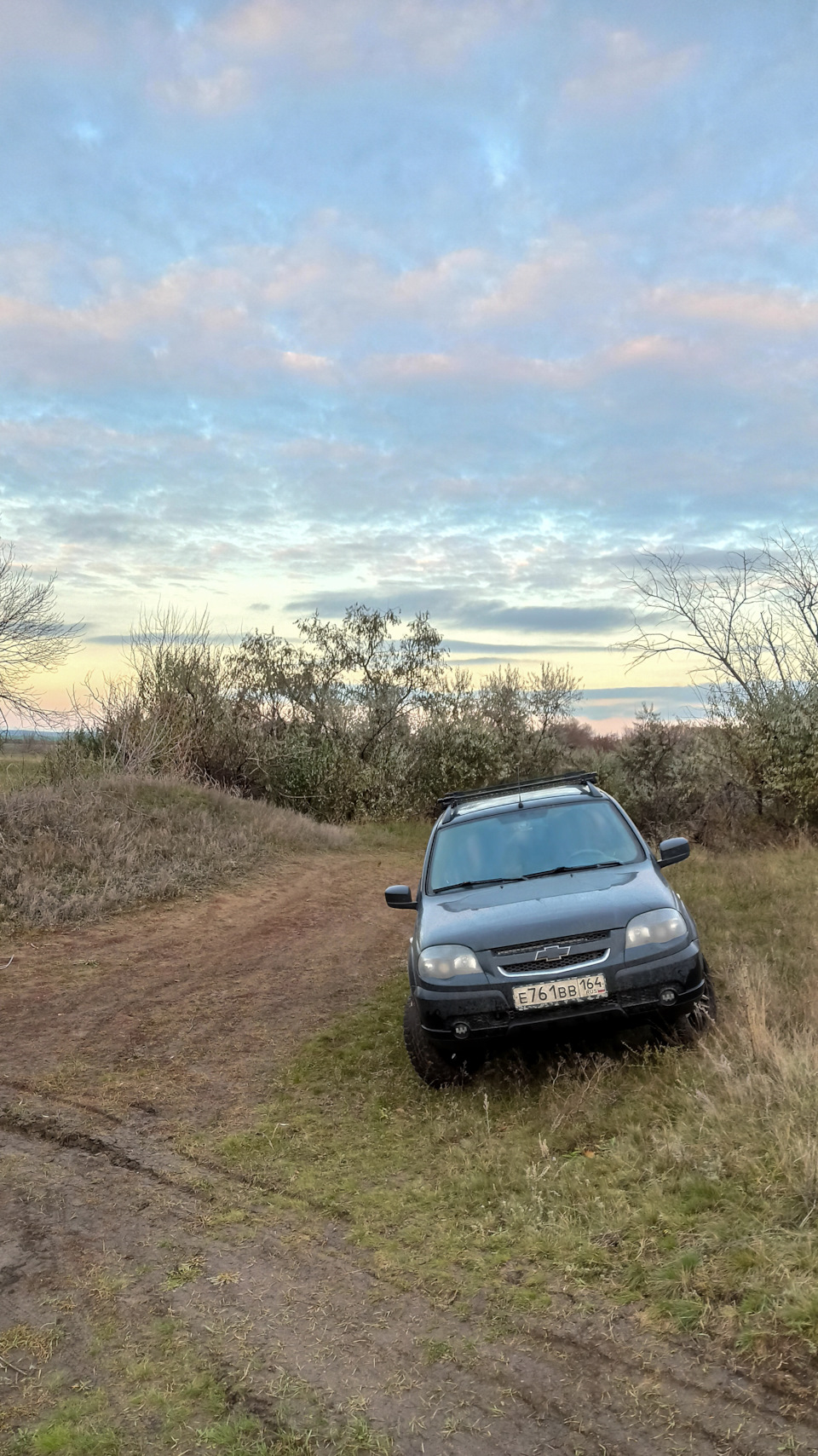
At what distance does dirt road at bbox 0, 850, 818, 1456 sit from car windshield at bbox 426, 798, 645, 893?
2.00 m

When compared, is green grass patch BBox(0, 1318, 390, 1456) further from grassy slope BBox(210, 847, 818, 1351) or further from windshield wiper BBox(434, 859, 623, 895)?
windshield wiper BBox(434, 859, 623, 895)

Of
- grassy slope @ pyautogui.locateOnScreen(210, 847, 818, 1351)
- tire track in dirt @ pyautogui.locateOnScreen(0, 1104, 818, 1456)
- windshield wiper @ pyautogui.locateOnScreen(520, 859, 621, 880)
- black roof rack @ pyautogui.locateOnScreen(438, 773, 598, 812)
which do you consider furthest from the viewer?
black roof rack @ pyautogui.locateOnScreen(438, 773, 598, 812)

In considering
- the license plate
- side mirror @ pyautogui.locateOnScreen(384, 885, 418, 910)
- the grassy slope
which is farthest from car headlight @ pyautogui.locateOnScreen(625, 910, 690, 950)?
side mirror @ pyautogui.locateOnScreen(384, 885, 418, 910)

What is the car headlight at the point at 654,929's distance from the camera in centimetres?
521

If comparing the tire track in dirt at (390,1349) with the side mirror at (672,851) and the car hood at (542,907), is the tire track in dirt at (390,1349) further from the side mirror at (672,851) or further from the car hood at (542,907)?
the side mirror at (672,851)

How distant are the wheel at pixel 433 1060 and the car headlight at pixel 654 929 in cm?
111

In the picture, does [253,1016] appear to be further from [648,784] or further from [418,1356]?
[648,784]

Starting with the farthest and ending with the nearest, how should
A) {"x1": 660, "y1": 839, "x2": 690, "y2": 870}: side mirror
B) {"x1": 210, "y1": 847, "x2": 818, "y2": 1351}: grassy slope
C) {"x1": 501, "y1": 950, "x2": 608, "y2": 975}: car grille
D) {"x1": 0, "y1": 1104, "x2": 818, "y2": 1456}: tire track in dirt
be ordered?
1. {"x1": 660, "y1": 839, "x2": 690, "y2": 870}: side mirror
2. {"x1": 501, "y1": 950, "x2": 608, "y2": 975}: car grille
3. {"x1": 210, "y1": 847, "x2": 818, "y2": 1351}: grassy slope
4. {"x1": 0, "y1": 1104, "x2": 818, "y2": 1456}: tire track in dirt

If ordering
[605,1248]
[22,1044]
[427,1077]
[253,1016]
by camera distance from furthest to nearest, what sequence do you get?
[253,1016] → [22,1044] → [427,1077] → [605,1248]

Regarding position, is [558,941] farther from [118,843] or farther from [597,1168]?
[118,843]

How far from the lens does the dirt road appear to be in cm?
279

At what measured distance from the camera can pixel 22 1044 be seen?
7.30 metres

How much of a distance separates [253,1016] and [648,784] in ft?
68.5

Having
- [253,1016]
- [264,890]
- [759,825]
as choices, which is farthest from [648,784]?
[253,1016]
